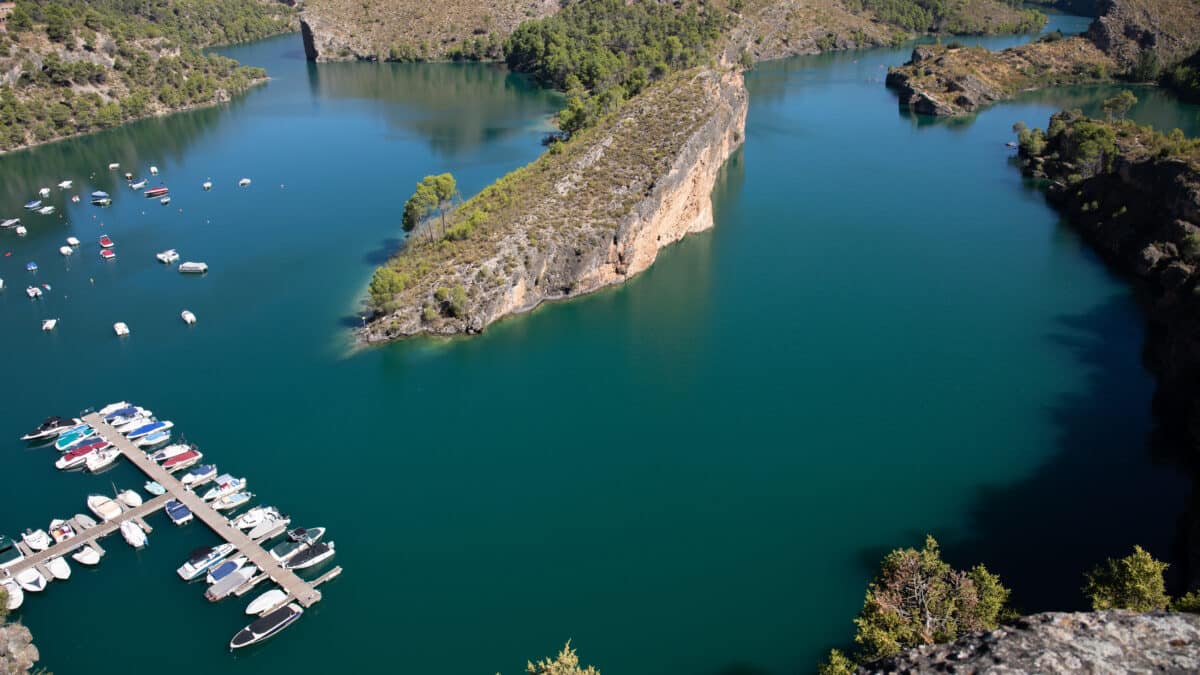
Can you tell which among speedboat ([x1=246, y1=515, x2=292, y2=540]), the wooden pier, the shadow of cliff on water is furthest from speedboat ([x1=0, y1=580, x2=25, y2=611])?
the shadow of cliff on water

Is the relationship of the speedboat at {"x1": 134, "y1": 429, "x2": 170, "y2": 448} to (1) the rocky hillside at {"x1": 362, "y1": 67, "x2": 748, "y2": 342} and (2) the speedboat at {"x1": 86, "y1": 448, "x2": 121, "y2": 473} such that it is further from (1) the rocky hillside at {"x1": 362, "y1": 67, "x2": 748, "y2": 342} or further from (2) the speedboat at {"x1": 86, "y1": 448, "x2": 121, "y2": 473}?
(1) the rocky hillside at {"x1": 362, "y1": 67, "x2": 748, "y2": 342}

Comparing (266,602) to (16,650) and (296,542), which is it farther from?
(16,650)

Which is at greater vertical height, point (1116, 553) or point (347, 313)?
point (347, 313)

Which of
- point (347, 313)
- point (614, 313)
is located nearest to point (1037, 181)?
point (614, 313)

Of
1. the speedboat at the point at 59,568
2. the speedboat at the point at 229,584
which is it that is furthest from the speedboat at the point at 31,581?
the speedboat at the point at 229,584

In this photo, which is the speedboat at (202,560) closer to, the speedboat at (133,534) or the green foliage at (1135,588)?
the speedboat at (133,534)

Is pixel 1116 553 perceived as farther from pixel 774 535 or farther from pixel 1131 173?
pixel 1131 173
